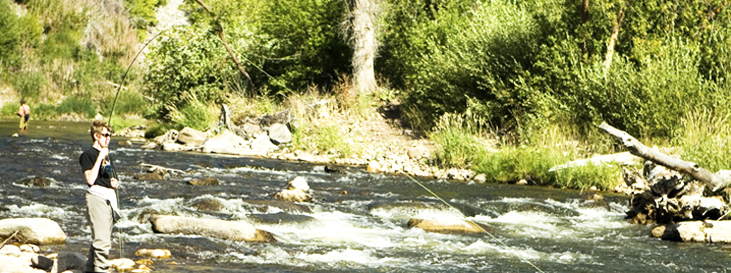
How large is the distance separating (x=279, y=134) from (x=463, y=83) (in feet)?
18.1

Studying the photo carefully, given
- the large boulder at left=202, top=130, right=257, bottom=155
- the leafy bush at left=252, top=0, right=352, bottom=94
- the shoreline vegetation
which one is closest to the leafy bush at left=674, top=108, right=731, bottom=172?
the shoreline vegetation

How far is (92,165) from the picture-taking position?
308 inches

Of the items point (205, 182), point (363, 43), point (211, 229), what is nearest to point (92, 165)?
point (211, 229)

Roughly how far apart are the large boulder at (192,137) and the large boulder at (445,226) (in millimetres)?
13536

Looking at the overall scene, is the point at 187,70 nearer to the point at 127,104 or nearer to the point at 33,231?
the point at 127,104

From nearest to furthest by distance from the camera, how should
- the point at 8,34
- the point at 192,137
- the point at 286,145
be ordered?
the point at 286,145 → the point at 192,137 → the point at 8,34

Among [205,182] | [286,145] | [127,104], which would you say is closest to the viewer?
[205,182]

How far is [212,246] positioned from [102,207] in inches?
120

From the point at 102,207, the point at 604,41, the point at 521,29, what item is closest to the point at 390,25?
the point at 521,29

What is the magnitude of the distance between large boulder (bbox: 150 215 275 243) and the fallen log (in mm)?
4939

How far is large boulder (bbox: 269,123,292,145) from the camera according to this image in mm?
25312

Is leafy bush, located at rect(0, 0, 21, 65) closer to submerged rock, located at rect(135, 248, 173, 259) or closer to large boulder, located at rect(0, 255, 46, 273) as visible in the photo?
submerged rock, located at rect(135, 248, 173, 259)

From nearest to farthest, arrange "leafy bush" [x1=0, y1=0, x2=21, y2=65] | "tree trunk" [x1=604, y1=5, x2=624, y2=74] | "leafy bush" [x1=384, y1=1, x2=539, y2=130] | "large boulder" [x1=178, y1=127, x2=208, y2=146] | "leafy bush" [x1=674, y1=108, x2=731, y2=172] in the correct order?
"leafy bush" [x1=674, y1=108, x2=731, y2=172], "tree trunk" [x1=604, y1=5, x2=624, y2=74], "leafy bush" [x1=384, y1=1, x2=539, y2=130], "large boulder" [x1=178, y1=127, x2=208, y2=146], "leafy bush" [x1=0, y1=0, x2=21, y2=65]

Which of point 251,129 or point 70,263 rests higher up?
point 251,129
